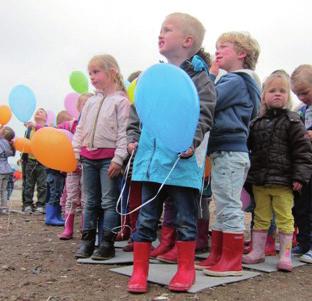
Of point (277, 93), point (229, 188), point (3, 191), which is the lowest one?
point (3, 191)

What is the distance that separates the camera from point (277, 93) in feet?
11.8

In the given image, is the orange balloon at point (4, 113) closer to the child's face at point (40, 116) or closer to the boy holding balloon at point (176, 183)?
the child's face at point (40, 116)

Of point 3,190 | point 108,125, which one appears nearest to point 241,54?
point 108,125

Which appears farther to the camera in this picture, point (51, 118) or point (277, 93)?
point (51, 118)

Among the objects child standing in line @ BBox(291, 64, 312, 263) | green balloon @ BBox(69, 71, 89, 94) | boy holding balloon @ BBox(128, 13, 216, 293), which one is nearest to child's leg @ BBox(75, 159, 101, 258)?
boy holding balloon @ BBox(128, 13, 216, 293)

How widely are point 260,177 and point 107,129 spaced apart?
1.21m

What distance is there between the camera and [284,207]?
3.51m

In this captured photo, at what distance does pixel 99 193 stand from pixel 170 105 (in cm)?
141

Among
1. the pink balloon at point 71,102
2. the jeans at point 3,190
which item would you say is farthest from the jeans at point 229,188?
the jeans at point 3,190

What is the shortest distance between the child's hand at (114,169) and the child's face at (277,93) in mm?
1262

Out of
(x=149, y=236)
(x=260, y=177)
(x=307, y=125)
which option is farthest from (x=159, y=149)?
(x=307, y=125)

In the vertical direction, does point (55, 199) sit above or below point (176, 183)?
below

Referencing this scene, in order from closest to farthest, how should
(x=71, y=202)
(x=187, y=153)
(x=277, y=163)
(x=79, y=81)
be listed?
(x=187, y=153) < (x=277, y=163) < (x=71, y=202) < (x=79, y=81)

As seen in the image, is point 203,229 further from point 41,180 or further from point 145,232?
point 41,180
